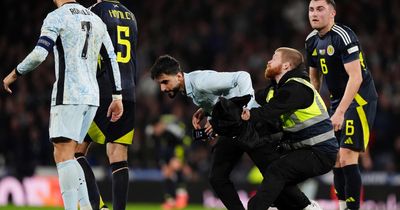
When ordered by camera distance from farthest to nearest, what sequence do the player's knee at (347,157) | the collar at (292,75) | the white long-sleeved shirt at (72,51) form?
the player's knee at (347,157), the collar at (292,75), the white long-sleeved shirt at (72,51)

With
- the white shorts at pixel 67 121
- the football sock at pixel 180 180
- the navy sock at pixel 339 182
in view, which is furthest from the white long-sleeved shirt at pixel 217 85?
the football sock at pixel 180 180

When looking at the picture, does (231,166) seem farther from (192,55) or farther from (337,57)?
(192,55)

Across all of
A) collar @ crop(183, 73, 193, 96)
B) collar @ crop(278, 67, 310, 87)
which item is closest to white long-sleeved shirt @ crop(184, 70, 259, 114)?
collar @ crop(183, 73, 193, 96)

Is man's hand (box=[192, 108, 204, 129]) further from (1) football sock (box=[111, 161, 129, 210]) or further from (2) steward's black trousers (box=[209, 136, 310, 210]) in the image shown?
(1) football sock (box=[111, 161, 129, 210])

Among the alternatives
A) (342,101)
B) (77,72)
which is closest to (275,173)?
(342,101)

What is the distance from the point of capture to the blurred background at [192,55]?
54.2ft

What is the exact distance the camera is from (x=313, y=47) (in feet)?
29.1

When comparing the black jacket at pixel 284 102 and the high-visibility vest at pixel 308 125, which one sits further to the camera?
the high-visibility vest at pixel 308 125

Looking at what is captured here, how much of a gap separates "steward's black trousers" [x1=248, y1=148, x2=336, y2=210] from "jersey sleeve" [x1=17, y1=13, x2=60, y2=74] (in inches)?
83.9

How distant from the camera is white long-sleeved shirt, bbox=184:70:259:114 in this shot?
301 inches

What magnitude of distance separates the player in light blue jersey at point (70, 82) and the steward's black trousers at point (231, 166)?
4.31 ft

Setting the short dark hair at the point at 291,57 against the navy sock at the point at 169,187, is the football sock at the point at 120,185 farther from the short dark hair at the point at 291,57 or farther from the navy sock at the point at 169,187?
the navy sock at the point at 169,187

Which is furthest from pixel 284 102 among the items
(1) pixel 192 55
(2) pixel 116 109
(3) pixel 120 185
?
(1) pixel 192 55

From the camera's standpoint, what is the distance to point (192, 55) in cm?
1889
